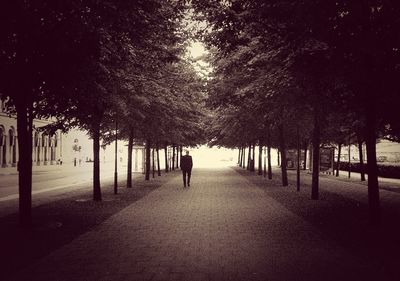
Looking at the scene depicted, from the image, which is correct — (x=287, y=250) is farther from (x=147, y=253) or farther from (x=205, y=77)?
(x=205, y=77)

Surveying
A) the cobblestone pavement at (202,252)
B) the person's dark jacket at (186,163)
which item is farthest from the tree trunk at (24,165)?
the person's dark jacket at (186,163)

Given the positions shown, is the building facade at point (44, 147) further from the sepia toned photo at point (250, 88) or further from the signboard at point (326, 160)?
the sepia toned photo at point (250, 88)

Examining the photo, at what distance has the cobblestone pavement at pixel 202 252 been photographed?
247 inches

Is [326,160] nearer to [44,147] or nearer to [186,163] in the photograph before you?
[186,163]

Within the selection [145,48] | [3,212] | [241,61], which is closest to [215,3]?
[145,48]

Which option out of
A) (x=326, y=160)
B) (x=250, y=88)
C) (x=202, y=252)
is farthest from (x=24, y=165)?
(x=326, y=160)

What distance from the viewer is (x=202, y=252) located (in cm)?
773

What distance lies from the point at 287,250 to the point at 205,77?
16.8 m

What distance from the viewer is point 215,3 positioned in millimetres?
11602

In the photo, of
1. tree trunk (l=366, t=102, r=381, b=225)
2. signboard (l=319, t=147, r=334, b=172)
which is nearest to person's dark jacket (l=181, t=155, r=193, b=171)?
tree trunk (l=366, t=102, r=381, b=225)

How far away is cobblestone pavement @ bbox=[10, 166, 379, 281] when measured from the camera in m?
6.29

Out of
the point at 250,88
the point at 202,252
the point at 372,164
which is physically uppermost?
the point at 250,88

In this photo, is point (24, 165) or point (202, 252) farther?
point (24, 165)

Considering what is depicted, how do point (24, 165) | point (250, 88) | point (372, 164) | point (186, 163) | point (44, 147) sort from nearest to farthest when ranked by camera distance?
point (24, 165) → point (372, 164) → point (250, 88) → point (186, 163) → point (44, 147)
